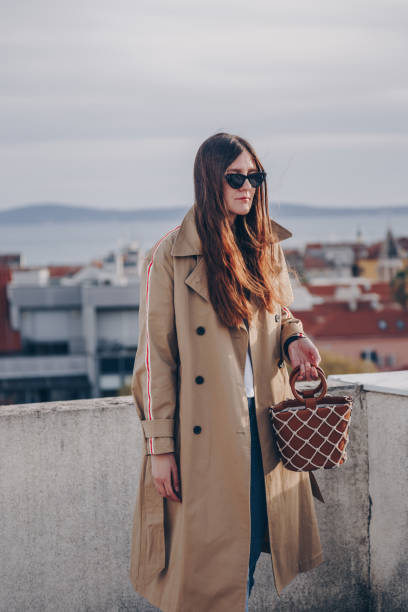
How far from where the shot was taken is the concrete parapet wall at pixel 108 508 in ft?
9.03

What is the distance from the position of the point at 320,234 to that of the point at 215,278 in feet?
454

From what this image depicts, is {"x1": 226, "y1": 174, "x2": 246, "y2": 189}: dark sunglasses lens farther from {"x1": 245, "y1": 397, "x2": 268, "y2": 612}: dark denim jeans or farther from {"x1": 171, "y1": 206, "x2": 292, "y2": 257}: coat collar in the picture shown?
{"x1": 245, "y1": 397, "x2": 268, "y2": 612}: dark denim jeans

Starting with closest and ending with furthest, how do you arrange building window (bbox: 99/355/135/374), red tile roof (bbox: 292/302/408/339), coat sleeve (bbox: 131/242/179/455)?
coat sleeve (bbox: 131/242/179/455), building window (bbox: 99/355/135/374), red tile roof (bbox: 292/302/408/339)

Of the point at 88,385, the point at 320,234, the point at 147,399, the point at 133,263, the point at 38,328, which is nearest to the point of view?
the point at 147,399

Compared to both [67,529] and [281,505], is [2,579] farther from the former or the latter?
[281,505]

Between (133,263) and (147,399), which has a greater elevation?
(133,263)

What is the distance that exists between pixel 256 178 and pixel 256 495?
834 millimetres

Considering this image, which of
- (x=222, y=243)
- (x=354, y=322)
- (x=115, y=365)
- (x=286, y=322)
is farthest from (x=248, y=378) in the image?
(x=354, y=322)

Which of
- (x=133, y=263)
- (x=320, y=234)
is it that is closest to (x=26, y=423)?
(x=133, y=263)

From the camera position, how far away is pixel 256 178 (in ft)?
7.63

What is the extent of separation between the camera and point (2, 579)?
2738 mm

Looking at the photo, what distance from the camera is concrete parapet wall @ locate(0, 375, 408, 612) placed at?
275 cm

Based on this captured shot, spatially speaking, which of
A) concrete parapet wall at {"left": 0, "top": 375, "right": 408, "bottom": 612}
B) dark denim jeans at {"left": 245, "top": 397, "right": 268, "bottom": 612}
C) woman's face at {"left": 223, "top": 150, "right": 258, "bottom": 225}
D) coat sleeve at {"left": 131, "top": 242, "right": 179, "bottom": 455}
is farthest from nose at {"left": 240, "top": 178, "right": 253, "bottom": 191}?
concrete parapet wall at {"left": 0, "top": 375, "right": 408, "bottom": 612}

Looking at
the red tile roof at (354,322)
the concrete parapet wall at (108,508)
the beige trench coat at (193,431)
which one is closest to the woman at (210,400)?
the beige trench coat at (193,431)
